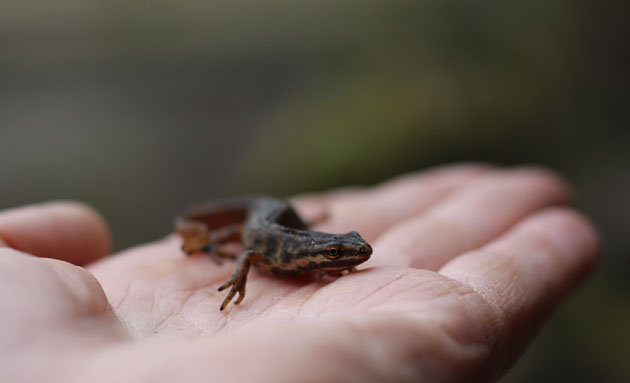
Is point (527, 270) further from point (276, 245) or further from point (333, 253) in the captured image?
point (276, 245)

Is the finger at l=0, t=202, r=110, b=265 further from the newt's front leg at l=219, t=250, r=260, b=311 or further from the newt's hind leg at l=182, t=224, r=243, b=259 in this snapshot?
the newt's front leg at l=219, t=250, r=260, b=311

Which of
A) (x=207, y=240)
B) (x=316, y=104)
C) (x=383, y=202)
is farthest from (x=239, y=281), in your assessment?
(x=316, y=104)

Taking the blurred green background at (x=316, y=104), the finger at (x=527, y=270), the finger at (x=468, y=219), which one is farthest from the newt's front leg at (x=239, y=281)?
the blurred green background at (x=316, y=104)

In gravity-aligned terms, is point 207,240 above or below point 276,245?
below

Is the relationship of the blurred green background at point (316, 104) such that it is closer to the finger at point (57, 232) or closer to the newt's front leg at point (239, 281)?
the newt's front leg at point (239, 281)

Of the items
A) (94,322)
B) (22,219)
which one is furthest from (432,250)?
(22,219)

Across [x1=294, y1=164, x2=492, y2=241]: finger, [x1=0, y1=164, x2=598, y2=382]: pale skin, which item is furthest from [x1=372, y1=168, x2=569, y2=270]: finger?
[x1=294, y1=164, x2=492, y2=241]: finger
